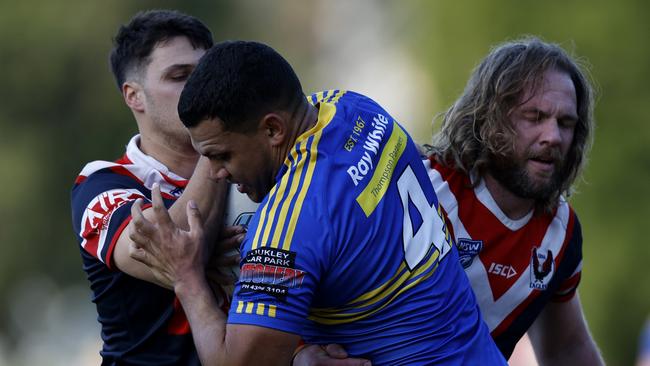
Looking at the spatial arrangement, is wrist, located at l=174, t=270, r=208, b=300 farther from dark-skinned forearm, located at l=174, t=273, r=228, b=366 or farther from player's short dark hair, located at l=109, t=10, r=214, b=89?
player's short dark hair, located at l=109, t=10, r=214, b=89

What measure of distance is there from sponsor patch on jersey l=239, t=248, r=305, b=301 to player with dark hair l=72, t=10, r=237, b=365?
0.75 meters

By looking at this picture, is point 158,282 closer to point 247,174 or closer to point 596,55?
point 247,174

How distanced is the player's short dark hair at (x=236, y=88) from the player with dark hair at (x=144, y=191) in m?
0.60

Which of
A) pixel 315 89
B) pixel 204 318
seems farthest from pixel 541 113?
pixel 315 89

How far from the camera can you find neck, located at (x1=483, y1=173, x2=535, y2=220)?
5926 mm

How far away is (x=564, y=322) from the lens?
6336mm

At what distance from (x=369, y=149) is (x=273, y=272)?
68 centimetres

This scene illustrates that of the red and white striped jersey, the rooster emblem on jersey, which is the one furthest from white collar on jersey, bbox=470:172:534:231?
the rooster emblem on jersey

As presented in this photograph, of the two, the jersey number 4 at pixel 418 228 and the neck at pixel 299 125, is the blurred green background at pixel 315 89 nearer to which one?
the jersey number 4 at pixel 418 228

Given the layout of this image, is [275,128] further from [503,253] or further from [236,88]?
[503,253]

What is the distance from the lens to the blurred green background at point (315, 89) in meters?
15.1

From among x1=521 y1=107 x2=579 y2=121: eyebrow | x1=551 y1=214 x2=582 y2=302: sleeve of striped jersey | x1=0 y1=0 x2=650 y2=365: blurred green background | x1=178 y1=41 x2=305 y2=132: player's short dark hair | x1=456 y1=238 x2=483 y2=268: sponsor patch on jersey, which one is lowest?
x1=0 y1=0 x2=650 y2=365: blurred green background

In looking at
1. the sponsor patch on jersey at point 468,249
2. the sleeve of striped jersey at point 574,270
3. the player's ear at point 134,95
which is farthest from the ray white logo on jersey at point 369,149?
the sleeve of striped jersey at point 574,270

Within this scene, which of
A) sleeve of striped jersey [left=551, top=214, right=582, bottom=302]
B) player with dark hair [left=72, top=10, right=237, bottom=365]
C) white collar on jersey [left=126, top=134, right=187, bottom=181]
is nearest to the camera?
player with dark hair [left=72, top=10, right=237, bottom=365]
